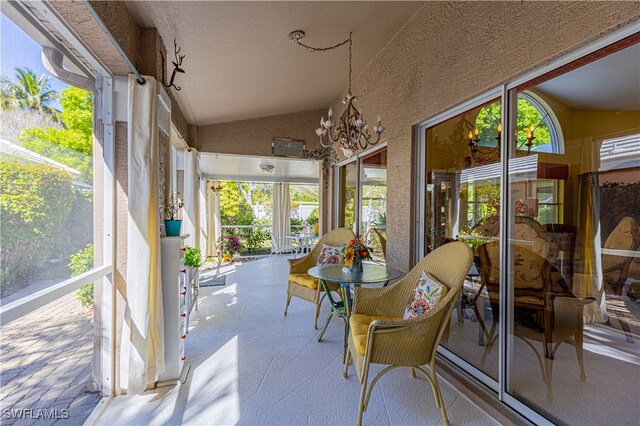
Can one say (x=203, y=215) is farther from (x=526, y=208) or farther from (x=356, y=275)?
(x=526, y=208)

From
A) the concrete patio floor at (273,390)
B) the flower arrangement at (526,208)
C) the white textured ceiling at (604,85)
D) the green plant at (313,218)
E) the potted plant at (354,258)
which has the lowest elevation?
the concrete patio floor at (273,390)

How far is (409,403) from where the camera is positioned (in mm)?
1960

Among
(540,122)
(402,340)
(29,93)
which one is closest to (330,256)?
(402,340)

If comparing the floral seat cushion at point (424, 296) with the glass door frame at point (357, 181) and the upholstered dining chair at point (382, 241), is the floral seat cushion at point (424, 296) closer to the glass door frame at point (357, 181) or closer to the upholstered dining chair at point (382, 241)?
the upholstered dining chair at point (382, 241)

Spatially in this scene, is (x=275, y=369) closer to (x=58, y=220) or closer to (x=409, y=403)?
(x=409, y=403)

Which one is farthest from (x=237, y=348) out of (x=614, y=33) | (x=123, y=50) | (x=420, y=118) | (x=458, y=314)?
(x=614, y=33)

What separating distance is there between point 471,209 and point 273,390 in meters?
2.06

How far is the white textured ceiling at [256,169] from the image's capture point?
655 cm

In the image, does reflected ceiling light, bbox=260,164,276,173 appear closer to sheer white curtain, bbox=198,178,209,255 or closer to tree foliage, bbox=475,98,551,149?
sheer white curtain, bbox=198,178,209,255

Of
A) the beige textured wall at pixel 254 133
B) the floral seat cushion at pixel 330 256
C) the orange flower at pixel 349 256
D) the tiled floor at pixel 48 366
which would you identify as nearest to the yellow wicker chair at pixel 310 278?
the floral seat cushion at pixel 330 256

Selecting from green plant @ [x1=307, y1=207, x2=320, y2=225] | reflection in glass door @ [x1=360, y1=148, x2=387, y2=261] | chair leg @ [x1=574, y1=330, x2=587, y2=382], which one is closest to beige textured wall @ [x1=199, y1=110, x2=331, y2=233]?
reflection in glass door @ [x1=360, y1=148, x2=387, y2=261]

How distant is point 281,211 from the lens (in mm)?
8930

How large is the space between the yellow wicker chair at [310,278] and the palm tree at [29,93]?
2.54 metres

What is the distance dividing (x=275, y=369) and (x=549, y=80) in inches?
109
